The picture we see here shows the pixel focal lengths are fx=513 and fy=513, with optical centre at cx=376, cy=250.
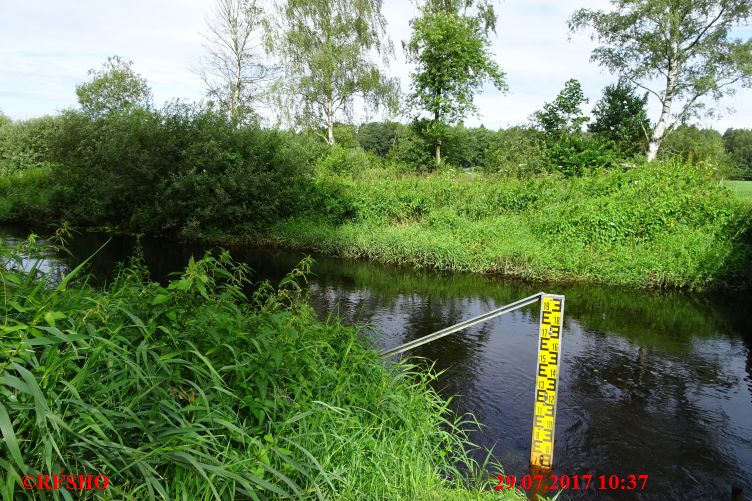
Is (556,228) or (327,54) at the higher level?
(327,54)

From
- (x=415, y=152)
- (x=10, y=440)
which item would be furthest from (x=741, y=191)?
(x=10, y=440)

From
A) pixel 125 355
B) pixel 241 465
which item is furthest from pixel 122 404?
pixel 241 465

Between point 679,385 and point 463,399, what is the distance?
115 inches

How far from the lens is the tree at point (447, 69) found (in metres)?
25.3

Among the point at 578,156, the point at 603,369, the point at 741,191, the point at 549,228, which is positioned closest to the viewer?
the point at 603,369

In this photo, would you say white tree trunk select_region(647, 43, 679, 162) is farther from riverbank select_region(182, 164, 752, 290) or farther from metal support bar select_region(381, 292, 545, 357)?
metal support bar select_region(381, 292, 545, 357)

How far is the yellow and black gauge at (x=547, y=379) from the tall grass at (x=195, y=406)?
0.48 m

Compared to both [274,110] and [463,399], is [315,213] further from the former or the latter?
[274,110]

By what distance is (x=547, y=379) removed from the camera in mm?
4281

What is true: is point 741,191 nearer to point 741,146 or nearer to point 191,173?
point 191,173

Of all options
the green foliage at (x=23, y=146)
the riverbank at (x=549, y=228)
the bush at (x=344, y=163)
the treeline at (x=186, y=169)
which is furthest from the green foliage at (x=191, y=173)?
the green foliage at (x=23, y=146)

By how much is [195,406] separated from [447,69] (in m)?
25.4

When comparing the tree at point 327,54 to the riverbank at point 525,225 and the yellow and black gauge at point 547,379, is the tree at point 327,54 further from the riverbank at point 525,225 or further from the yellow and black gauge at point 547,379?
the yellow and black gauge at point 547,379

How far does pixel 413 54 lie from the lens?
30.1 meters
